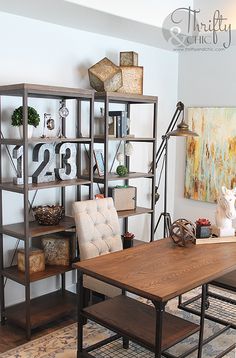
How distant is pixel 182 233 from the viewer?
9.20 feet

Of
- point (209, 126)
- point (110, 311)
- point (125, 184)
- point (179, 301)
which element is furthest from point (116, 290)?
point (209, 126)

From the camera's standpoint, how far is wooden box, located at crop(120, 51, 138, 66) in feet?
12.4

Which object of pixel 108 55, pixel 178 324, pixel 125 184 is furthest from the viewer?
pixel 125 184

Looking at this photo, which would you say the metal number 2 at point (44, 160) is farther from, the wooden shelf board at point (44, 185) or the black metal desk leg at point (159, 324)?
the black metal desk leg at point (159, 324)

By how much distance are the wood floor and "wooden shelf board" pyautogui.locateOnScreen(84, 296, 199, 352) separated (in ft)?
2.67

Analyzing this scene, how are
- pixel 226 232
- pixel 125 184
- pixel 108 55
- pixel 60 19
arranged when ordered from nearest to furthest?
pixel 226 232 → pixel 60 19 → pixel 108 55 → pixel 125 184

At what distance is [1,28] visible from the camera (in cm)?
312

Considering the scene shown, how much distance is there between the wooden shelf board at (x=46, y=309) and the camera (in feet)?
10.2

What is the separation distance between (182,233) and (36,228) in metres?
1.12

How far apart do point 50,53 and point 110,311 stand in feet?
7.11

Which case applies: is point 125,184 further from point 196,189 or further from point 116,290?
point 116,290

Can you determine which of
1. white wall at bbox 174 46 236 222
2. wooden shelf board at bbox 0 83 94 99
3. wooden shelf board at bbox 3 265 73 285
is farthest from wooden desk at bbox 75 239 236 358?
white wall at bbox 174 46 236 222

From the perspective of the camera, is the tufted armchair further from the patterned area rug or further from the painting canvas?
the painting canvas

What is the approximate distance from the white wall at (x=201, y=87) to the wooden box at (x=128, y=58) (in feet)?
3.49
